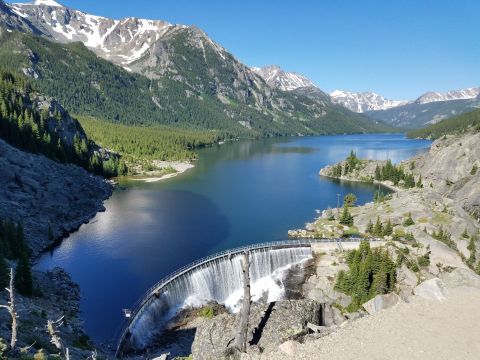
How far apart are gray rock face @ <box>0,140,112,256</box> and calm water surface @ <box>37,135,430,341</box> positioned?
4.38 metres

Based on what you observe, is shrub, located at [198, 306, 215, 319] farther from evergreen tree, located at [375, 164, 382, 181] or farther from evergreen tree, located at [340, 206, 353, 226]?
evergreen tree, located at [375, 164, 382, 181]

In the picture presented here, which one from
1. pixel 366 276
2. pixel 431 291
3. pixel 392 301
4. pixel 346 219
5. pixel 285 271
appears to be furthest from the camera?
pixel 346 219

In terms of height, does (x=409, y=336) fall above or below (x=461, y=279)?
above

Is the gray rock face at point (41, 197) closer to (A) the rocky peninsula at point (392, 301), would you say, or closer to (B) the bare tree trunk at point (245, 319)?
(A) the rocky peninsula at point (392, 301)

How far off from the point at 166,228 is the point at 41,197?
32.4 meters

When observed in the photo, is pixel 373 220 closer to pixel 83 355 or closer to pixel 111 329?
pixel 111 329

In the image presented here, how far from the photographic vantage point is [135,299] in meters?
62.9

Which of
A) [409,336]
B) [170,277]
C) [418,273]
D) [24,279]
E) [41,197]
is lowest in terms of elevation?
[418,273]

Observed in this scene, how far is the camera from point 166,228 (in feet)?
325

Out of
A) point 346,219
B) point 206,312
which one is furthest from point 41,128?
point 206,312

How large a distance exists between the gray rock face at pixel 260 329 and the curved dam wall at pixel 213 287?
14189 millimetres


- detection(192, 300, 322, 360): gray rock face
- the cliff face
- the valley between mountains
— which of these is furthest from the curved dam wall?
the cliff face

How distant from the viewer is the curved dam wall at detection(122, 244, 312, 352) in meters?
53.4

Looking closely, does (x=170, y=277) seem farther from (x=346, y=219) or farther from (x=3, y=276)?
(x=346, y=219)
